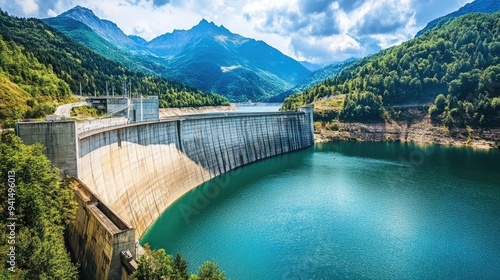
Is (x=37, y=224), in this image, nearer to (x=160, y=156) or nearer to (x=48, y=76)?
(x=160, y=156)

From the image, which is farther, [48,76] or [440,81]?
[440,81]

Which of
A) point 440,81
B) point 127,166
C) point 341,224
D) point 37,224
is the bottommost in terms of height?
point 341,224

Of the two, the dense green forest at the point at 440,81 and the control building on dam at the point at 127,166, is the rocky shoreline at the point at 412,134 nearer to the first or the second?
the dense green forest at the point at 440,81

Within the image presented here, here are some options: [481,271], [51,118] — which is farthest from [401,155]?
[51,118]

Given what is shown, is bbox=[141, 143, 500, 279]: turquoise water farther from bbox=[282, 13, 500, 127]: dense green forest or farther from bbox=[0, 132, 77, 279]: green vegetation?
bbox=[282, 13, 500, 127]: dense green forest

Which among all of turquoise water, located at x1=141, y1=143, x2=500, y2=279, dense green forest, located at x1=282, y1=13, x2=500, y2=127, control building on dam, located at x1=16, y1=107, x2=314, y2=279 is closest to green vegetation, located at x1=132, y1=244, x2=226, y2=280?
control building on dam, located at x1=16, y1=107, x2=314, y2=279

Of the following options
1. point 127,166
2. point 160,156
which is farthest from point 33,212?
point 160,156
